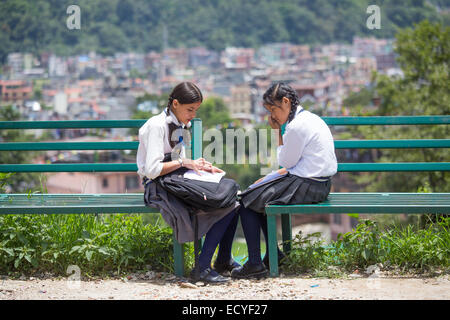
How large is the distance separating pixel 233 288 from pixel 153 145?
946mm

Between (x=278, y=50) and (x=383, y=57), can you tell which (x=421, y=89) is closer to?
(x=383, y=57)

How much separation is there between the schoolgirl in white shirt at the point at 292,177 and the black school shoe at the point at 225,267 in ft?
0.32

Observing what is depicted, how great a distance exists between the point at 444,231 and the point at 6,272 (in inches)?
109

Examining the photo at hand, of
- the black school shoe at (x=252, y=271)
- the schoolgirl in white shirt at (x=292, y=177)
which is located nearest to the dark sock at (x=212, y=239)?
the schoolgirl in white shirt at (x=292, y=177)

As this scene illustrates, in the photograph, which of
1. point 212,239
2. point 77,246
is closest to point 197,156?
point 212,239

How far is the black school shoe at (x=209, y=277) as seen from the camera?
3.42m

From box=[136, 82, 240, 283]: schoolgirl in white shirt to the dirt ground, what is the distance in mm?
205

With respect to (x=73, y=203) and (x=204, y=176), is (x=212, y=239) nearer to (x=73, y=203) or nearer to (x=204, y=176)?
(x=204, y=176)

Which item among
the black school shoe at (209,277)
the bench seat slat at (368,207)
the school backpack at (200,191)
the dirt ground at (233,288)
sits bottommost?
the dirt ground at (233,288)

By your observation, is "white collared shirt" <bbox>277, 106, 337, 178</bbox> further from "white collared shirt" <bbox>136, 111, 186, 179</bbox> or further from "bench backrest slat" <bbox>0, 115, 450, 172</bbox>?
"white collared shirt" <bbox>136, 111, 186, 179</bbox>

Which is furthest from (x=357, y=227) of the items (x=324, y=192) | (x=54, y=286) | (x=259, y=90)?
(x=259, y=90)

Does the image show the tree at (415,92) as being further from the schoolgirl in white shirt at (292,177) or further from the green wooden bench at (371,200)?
the schoolgirl in white shirt at (292,177)

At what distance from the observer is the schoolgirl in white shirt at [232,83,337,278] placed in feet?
11.5

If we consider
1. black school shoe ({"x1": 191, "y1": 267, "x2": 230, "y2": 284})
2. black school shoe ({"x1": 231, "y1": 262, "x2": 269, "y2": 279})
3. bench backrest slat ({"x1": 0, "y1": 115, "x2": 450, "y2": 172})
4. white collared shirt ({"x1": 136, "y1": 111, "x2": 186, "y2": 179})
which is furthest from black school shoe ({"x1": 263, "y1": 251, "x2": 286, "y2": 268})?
white collared shirt ({"x1": 136, "y1": 111, "x2": 186, "y2": 179})
